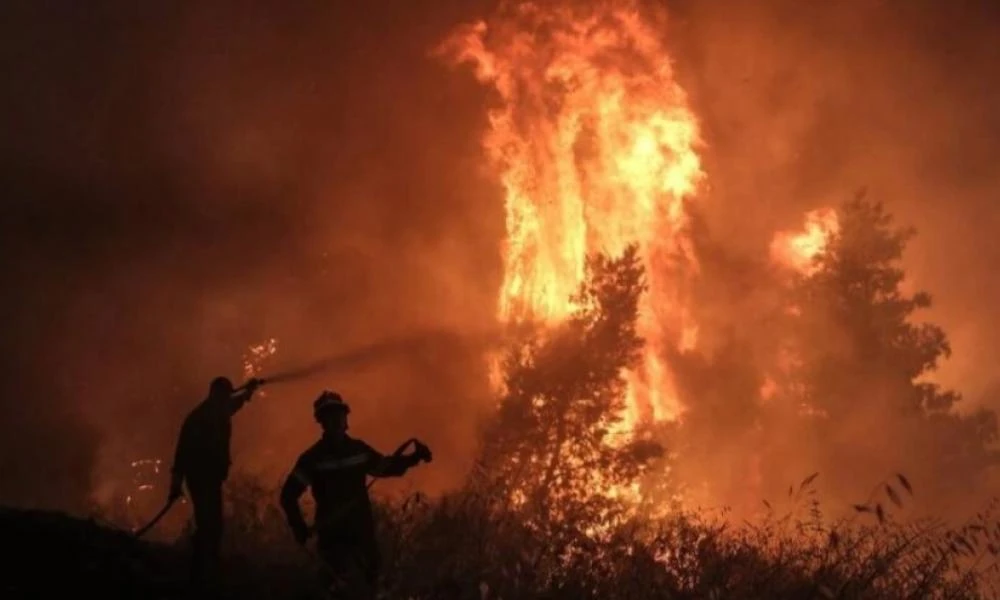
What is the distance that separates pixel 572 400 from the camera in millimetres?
28109

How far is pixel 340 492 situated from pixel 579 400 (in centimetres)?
2066

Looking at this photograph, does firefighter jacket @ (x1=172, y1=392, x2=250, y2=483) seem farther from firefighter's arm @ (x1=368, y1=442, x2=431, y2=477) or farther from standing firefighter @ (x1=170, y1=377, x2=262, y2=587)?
firefighter's arm @ (x1=368, y1=442, x2=431, y2=477)

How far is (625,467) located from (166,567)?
20.2 metres

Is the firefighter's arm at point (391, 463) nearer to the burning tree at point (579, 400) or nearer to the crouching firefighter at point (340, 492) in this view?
the crouching firefighter at point (340, 492)

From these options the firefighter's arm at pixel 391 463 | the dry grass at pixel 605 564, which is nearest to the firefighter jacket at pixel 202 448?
the dry grass at pixel 605 564

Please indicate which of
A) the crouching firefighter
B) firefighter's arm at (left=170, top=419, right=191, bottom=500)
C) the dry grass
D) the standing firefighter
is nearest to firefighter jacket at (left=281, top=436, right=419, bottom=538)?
the crouching firefighter

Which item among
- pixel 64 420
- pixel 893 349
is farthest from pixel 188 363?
pixel 893 349

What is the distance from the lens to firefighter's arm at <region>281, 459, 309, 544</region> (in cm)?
761

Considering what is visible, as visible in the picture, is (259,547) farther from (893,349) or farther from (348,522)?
(893,349)

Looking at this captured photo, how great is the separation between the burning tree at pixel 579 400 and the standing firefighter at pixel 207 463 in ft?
53.2

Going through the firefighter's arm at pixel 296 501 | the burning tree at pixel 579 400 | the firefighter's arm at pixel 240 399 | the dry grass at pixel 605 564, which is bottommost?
the dry grass at pixel 605 564

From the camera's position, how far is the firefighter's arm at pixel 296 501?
7.61 meters

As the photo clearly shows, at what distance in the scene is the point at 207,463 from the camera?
9.80m

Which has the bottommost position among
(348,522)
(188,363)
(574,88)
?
(348,522)
